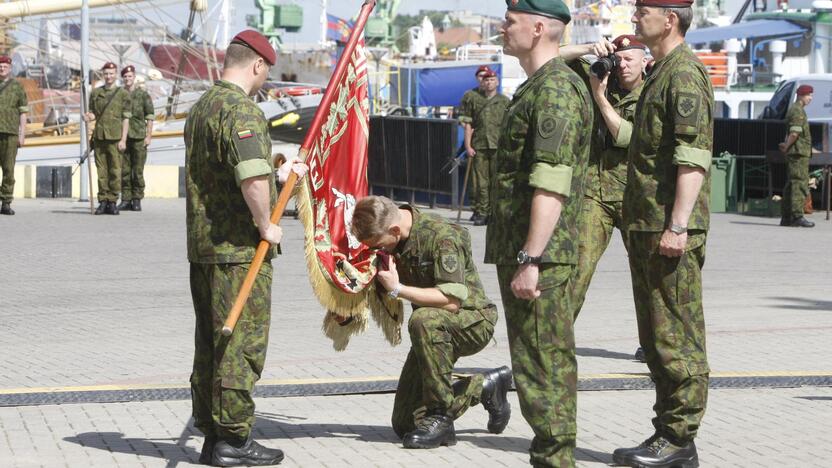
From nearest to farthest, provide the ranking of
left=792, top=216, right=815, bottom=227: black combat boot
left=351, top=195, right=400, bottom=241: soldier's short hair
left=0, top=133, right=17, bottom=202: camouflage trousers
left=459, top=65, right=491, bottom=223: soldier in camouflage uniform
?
1. left=351, top=195, right=400, bottom=241: soldier's short hair
2. left=459, top=65, right=491, bottom=223: soldier in camouflage uniform
3. left=792, top=216, right=815, bottom=227: black combat boot
4. left=0, top=133, right=17, bottom=202: camouflage trousers

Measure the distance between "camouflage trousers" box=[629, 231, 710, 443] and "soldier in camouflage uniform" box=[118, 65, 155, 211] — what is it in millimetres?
14316

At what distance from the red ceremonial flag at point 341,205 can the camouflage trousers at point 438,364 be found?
0.25m

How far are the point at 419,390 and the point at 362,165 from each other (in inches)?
40.8

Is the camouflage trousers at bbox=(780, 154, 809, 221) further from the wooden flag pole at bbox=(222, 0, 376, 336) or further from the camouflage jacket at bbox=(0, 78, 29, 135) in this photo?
the wooden flag pole at bbox=(222, 0, 376, 336)

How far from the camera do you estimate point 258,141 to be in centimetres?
577

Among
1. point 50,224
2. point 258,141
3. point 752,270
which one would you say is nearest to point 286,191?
point 258,141

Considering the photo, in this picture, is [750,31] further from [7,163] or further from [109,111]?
[7,163]

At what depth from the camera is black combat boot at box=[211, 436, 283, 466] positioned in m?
5.98

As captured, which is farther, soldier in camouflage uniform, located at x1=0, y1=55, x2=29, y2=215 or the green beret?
soldier in camouflage uniform, located at x1=0, y1=55, x2=29, y2=215

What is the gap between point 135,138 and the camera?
64.7ft

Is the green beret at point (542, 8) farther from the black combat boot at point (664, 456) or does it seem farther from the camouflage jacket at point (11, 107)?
the camouflage jacket at point (11, 107)

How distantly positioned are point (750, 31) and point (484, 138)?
27449 millimetres

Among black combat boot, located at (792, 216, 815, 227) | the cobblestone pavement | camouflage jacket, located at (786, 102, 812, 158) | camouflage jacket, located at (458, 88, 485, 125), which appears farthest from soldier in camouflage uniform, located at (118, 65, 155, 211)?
black combat boot, located at (792, 216, 815, 227)

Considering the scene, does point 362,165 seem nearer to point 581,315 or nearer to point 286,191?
point 286,191
